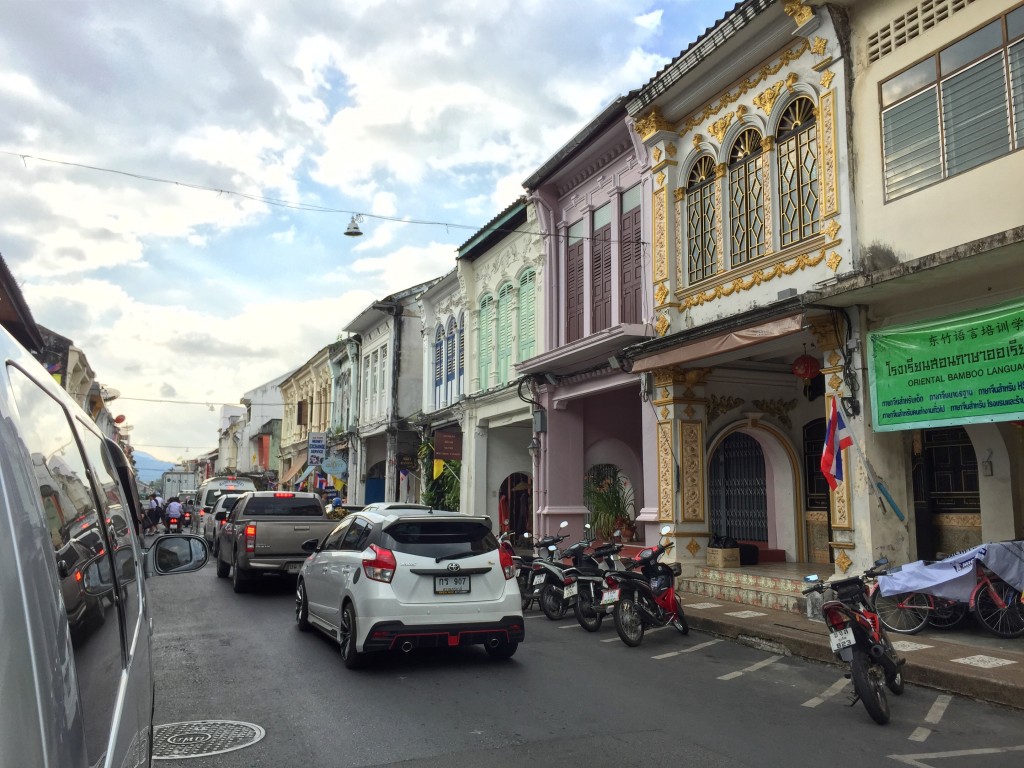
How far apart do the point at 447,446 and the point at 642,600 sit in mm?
12713

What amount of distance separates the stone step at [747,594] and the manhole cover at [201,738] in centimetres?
785

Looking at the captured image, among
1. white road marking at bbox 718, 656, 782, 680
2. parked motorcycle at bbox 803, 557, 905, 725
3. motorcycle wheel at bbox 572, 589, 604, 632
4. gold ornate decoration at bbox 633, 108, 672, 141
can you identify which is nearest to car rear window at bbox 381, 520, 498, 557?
white road marking at bbox 718, 656, 782, 680

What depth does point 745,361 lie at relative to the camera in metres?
14.9

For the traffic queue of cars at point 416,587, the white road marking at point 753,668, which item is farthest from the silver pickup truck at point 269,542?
the white road marking at point 753,668

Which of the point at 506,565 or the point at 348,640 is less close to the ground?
the point at 506,565

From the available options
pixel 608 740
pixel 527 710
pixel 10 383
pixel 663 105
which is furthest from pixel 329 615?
pixel 663 105

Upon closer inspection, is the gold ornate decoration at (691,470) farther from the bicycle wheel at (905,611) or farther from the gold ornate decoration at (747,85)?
the gold ornate decoration at (747,85)

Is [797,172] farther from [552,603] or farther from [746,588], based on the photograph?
[552,603]

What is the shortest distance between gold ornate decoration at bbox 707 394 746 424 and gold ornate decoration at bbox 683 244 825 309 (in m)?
1.94

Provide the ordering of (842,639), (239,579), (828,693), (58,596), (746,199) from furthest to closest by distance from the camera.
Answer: (239,579) → (746,199) → (828,693) → (842,639) → (58,596)

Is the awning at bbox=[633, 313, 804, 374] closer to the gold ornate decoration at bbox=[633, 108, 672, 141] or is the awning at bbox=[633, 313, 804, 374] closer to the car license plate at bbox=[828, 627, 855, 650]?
the gold ornate decoration at bbox=[633, 108, 672, 141]

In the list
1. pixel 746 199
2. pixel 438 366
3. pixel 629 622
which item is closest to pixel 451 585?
pixel 629 622

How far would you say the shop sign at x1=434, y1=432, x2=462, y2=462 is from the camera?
73.0ft

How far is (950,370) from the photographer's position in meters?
9.44
